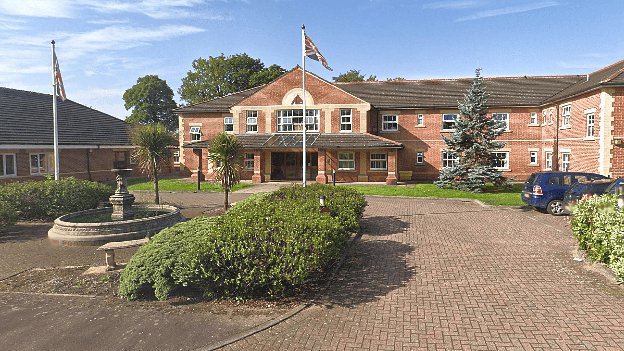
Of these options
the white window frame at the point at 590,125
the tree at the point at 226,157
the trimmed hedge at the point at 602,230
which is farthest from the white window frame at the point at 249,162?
the trimmed hedge at the point at 602,230

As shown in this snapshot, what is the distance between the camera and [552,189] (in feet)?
51.1

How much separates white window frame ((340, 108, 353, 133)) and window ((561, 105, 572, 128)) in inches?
577

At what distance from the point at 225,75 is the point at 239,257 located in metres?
58.5

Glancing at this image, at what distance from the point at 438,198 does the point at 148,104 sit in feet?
226

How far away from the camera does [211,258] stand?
691cm

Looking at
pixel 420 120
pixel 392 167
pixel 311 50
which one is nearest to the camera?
pixel 311 50

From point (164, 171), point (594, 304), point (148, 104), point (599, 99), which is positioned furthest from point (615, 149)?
point (148, 104)

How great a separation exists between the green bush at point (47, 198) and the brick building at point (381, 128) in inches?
544

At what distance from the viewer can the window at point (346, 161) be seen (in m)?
29.9

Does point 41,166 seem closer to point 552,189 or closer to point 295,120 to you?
point 295,120

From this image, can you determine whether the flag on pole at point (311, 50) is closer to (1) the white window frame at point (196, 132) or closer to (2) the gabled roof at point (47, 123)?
(1) the white window frame at point (196, 132)

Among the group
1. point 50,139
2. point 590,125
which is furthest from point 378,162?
point 50,139

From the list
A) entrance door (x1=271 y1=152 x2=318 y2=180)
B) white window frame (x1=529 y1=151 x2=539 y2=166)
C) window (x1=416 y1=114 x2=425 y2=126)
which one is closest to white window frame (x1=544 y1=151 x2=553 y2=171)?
white window frame (x1=529 y1=151 x2=539 y2=166)

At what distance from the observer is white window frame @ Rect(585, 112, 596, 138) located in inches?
892
